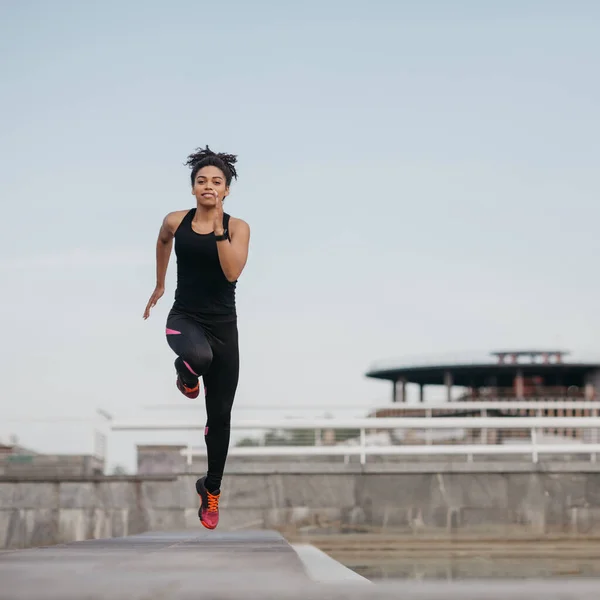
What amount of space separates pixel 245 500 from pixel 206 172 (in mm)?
10111

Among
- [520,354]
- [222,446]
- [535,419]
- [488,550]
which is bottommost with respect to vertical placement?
[488,550]

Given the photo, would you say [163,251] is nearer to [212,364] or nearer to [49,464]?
[212,364]

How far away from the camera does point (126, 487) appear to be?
49.5ft

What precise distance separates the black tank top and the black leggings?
68 mm

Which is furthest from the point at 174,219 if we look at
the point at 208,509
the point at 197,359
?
the point at 208,509

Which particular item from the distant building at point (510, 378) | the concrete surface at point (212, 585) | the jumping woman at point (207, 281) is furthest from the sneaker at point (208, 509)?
the distant building at point (510, 378)

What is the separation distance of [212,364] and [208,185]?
1.06 m

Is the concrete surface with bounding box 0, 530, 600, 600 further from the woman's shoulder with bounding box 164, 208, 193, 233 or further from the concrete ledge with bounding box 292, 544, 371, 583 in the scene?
the woman's shoulder with bounding box 164, 208, 193, 233

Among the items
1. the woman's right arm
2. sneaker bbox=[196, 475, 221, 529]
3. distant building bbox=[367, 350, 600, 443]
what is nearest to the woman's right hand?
the woman's right arm

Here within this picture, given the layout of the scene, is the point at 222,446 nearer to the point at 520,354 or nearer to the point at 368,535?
the point at 368,535

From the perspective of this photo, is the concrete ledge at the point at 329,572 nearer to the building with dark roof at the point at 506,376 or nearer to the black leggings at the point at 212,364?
the black leggings at the point at 212,364

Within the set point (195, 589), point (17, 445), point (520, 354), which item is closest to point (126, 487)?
point (17, 445)

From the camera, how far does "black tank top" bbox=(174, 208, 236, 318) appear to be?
554 cm

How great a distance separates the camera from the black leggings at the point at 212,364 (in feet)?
18.3
